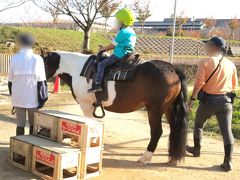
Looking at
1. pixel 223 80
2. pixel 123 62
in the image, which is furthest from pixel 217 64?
pixel 123 62

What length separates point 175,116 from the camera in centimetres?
566

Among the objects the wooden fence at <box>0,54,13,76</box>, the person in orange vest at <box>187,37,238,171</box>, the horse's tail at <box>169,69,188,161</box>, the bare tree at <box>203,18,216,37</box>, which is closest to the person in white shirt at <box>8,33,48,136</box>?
the horse's tail at <box>169,69,188,161</box>

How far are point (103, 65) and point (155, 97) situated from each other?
98 cm

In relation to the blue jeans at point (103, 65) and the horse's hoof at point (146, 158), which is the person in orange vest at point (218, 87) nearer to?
the horse's hoof at point (146, 158)

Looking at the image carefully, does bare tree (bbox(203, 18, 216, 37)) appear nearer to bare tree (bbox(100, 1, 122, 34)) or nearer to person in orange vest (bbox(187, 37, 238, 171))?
bare tree (bbox(100, 1, 122, 34))

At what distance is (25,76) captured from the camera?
16.5 feet

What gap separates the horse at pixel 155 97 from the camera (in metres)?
5.47

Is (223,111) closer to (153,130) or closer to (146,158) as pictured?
(153,130)

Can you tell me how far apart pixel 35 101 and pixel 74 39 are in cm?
2036

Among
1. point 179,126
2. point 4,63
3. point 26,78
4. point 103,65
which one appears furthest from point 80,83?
point 4,63

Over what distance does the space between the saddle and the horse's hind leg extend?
0.67 meters

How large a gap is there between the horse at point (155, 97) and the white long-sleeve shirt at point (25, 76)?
3.37 feet

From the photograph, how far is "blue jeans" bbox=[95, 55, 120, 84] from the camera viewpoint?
566 centimetres

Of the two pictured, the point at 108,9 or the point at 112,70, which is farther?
the point at 108,9
